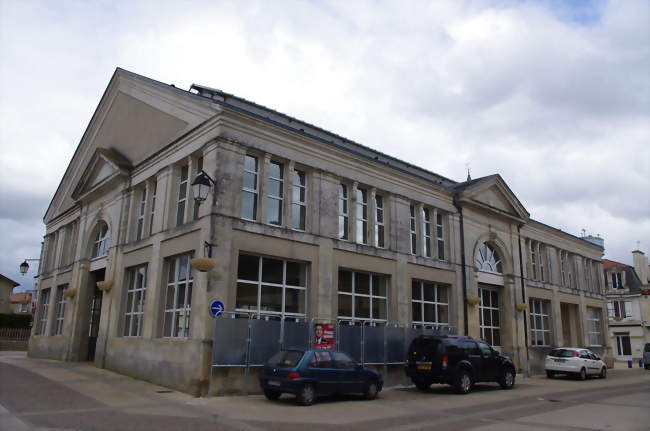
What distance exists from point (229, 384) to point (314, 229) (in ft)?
19.5

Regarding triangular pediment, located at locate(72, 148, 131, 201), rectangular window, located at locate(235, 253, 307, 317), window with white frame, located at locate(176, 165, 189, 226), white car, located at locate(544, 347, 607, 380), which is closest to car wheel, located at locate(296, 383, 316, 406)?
rectangular window, located at locate(235, 253, 307, 317)

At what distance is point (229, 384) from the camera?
13.6 metres

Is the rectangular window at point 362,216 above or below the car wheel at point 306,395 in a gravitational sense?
above

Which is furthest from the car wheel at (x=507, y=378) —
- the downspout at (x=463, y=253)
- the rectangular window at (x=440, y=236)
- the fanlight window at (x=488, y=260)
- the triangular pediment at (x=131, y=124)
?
the triangular pediment at (x=131, y=124)

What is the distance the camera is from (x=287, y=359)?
1242 centimetres

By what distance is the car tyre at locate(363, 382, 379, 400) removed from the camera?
45.1 ft

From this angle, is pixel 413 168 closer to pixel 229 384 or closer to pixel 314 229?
pixel 314 229

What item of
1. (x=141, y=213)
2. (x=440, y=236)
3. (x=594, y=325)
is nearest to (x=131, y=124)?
(x=141, y=213)

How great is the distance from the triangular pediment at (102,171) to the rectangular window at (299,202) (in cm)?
784

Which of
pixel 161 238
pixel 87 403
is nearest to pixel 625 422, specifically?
pixel 87 403

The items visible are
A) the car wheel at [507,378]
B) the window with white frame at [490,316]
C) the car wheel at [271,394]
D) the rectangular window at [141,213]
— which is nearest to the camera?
the car wheel at [271,394]

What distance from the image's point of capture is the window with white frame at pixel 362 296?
1809 cm

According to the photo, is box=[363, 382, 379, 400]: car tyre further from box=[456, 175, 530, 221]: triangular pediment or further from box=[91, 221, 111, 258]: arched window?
box=[91, 221, 111, 258]: arched window

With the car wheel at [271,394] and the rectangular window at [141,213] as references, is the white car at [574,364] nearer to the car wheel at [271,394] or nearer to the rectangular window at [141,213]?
the car wheel at [271,394]
